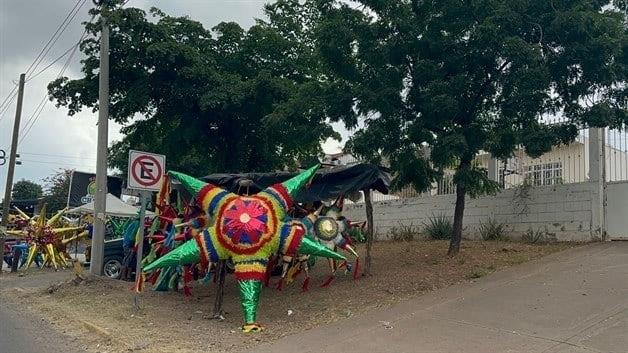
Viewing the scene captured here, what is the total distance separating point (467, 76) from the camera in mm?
11406

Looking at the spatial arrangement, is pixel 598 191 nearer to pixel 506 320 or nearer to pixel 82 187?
pixel 506 320

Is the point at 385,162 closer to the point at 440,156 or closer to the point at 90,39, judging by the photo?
the point at 440,156

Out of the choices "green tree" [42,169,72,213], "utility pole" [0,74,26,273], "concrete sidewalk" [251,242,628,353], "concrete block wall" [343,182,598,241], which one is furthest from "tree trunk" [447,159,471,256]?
"green tree" [42,169,72,213]

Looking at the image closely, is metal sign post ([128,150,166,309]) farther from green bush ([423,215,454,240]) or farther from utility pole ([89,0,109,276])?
green bush ([423,215,454,240])

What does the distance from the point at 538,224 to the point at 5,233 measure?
19.3 m

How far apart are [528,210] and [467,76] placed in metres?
4.39

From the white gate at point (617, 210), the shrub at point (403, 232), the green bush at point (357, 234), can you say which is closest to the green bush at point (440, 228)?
the shrub at point (403, 232)

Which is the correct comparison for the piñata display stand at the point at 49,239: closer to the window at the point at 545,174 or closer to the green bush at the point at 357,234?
the green bush at the point at 357,234

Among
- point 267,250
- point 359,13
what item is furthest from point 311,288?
point 359,13

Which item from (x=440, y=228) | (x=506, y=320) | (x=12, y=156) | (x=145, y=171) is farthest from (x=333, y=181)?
(x=12, y=156)

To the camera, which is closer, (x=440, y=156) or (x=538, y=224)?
(x=440, y=156)

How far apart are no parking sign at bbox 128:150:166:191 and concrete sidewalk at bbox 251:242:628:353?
4.13m

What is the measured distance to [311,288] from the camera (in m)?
11.6

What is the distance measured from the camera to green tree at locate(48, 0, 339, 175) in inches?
648
